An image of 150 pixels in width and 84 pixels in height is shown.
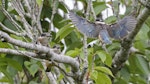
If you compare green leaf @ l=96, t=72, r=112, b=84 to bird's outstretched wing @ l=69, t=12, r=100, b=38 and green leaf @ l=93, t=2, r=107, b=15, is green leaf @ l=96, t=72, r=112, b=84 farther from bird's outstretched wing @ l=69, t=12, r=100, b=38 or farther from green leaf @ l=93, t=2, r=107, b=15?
green leaf @ l=93, t=2, r=107, b=15

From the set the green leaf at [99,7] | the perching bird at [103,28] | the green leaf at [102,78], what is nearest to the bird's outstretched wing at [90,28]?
the perching bird at [103,28]

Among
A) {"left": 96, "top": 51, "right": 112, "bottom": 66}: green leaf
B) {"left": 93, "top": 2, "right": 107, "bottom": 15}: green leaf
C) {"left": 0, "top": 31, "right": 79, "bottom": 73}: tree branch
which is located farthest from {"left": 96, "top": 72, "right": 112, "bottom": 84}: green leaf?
{"left": 93, "top": 2, "right": 107, "bottom": 15}: green leaf

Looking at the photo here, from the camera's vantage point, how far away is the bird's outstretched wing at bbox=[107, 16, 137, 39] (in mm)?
1818

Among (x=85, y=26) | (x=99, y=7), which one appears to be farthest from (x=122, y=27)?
(x=99, y=7)

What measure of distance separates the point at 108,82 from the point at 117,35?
0.21 metres

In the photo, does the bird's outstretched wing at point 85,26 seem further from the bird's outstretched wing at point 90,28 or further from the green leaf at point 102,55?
the green leaf at point 102,55

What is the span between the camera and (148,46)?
2367 millimetres

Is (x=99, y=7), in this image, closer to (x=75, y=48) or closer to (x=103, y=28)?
(x=75, y=48)

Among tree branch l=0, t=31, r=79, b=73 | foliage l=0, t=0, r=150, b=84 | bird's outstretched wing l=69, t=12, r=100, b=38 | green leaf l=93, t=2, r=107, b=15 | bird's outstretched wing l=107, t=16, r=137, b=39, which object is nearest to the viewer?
tree branch l=0, t=31, r=79, b=73

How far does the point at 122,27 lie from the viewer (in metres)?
1.84

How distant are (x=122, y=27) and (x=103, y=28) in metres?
0.10

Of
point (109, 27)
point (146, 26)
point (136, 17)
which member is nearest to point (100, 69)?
point (109, 27)

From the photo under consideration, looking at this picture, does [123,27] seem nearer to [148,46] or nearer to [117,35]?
[117,35]

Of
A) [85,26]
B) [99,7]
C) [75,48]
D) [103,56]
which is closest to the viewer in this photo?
[85,26]
